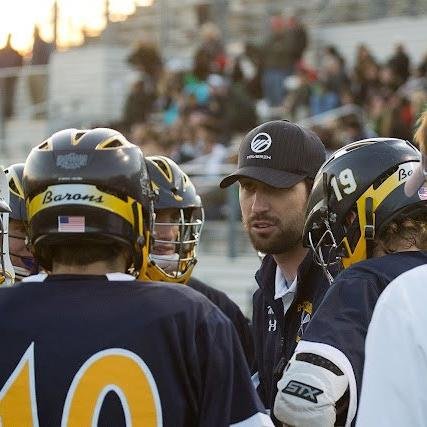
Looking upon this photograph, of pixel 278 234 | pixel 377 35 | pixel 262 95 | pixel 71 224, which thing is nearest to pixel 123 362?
pixel 71 224

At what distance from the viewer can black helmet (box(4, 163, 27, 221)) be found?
4.79 metres

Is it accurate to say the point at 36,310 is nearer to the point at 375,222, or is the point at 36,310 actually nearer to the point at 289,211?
the point at 375,222

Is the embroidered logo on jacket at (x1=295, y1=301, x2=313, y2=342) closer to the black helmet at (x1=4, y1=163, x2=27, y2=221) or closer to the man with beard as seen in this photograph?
the man with beard

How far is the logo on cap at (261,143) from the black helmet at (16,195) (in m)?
1.03

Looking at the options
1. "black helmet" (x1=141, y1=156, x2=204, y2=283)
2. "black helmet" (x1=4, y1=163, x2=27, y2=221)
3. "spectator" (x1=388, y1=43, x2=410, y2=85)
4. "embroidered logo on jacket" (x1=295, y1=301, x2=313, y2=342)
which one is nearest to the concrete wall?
"spectator" (x1=388, y1=43, x2=410, y2=85)

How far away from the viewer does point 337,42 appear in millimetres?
17359

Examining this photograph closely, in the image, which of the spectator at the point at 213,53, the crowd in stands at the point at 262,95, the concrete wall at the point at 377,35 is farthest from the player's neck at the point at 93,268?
the concrete wall at the point at 377,35

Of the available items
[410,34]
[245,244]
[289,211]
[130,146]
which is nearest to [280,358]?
[289,211]

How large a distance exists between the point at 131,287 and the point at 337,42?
49.0 feet

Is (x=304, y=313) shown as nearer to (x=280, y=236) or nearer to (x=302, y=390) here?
(x=280, y=236)

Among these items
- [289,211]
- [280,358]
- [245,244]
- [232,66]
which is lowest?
[245,244]

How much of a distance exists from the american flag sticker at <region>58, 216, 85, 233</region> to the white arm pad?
69 cm

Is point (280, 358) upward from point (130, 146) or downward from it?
downward

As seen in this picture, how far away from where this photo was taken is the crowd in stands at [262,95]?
40.2 ft
